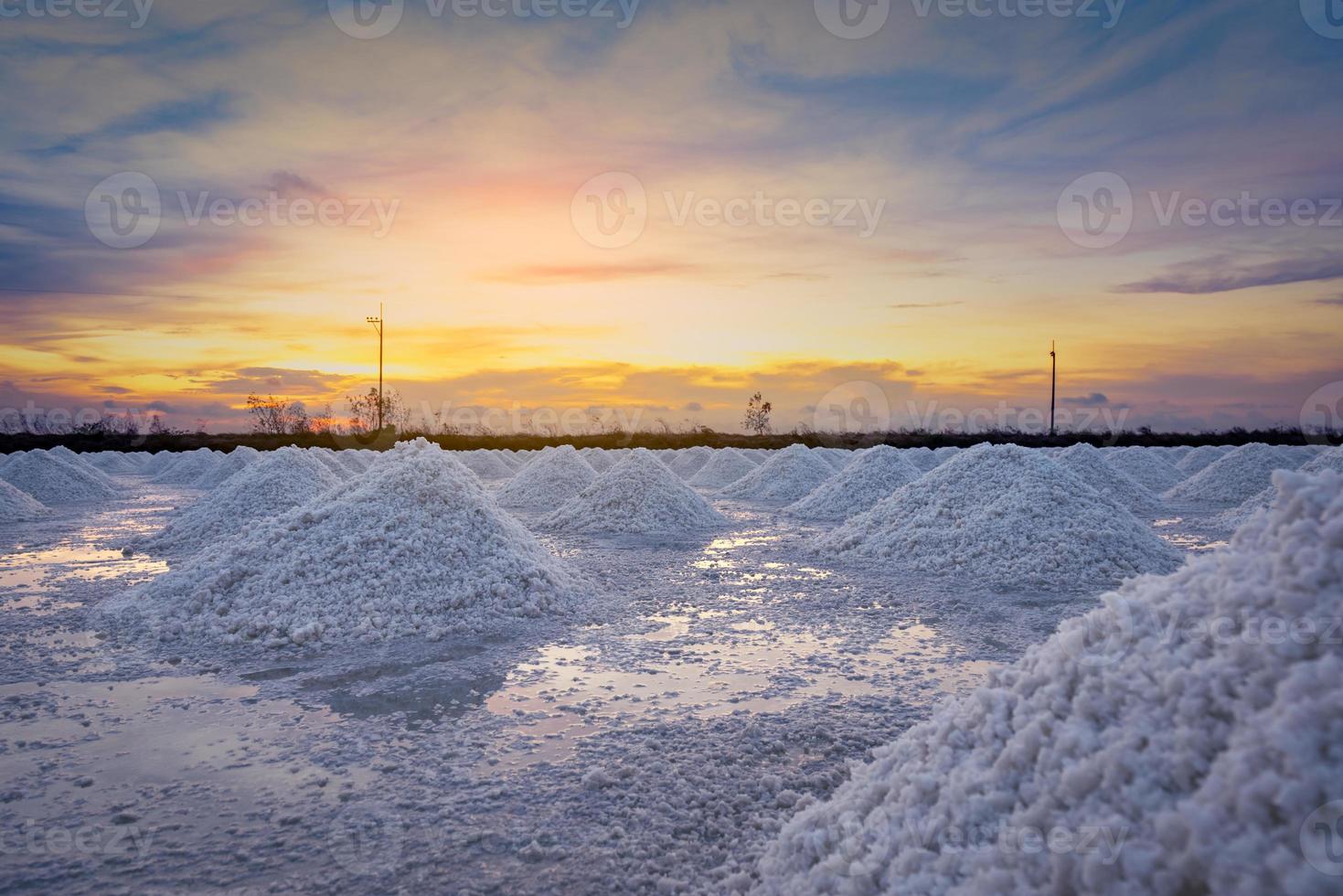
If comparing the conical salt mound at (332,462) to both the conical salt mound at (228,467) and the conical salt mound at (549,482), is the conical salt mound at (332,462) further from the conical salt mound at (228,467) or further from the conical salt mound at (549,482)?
the conical salt mound at (549,482)

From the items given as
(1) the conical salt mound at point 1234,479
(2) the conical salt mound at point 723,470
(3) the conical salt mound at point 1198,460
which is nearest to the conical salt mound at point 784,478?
(2) the conical salt mound at point 723,470

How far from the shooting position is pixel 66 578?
377 inches

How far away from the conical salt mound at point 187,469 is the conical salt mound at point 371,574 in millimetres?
22580

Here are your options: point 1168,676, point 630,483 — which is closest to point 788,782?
point 1168,676

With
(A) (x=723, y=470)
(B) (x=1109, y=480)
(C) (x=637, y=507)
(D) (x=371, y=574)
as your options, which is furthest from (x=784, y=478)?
(D) (x=371, y=574)

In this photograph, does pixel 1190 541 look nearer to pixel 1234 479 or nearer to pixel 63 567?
pixel 1234 479

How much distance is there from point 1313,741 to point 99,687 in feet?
22.6

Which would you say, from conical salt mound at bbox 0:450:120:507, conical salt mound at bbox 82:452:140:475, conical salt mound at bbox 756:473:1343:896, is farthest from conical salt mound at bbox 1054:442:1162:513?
conical salt mound at bbox 82:452:140:475

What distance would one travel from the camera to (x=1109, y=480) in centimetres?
1897

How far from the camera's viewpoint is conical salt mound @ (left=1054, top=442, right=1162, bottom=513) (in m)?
17.4

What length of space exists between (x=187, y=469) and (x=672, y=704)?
29989 millimetres

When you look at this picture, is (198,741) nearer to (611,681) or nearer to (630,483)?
(611,681)

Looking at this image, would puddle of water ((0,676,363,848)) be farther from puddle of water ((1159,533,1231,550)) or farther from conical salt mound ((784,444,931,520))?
conical salt mound ((784,444,931,520))

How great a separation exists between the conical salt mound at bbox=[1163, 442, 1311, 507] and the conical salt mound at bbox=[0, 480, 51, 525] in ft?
88.1
